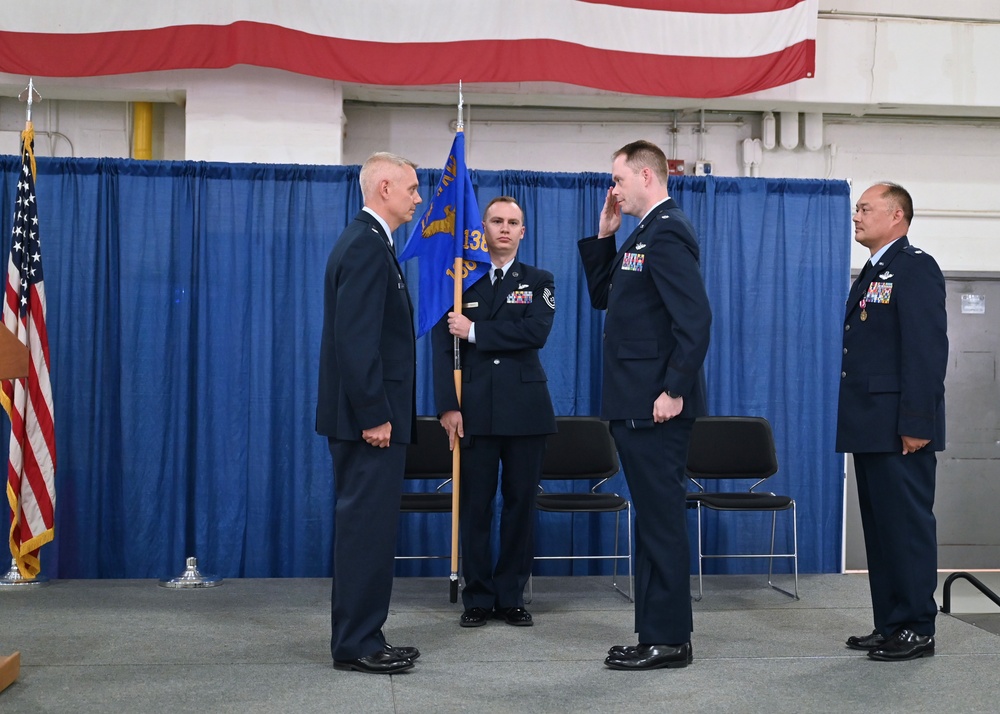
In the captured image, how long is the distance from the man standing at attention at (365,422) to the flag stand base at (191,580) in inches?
75.5

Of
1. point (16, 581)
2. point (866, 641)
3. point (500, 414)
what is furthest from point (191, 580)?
point (866, 641)

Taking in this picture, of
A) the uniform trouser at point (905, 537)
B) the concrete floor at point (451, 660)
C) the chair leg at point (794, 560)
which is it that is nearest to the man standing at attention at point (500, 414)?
the concrete floor at point (451, 660)

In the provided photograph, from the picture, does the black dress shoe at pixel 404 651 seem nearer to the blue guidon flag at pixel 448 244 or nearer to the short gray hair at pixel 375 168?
the blue guidon flag at pixel 448 244

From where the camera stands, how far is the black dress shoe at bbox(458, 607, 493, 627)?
4102mm

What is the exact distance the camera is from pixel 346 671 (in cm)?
334

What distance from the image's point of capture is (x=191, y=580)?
5.09 m

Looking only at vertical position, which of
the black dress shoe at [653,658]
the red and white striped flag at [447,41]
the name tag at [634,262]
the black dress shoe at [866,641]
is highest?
the red and white striped flag at [447,41]

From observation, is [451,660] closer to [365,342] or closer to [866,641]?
[365,342]

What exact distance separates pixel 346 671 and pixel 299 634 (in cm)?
67

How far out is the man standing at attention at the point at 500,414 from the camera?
4.13m

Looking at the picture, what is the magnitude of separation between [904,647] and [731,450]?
1.90m

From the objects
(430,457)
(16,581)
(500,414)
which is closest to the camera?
(500,414)

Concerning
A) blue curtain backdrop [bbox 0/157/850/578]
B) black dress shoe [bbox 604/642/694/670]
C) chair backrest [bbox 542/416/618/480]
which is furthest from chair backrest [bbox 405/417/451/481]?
black dress shoe [bbox 604/642/694/670]

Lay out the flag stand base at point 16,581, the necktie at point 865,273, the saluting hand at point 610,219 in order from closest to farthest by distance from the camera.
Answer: the saluting hand at point 610,219, the necktie at point 865,273, the flag stand base at point 16,581
